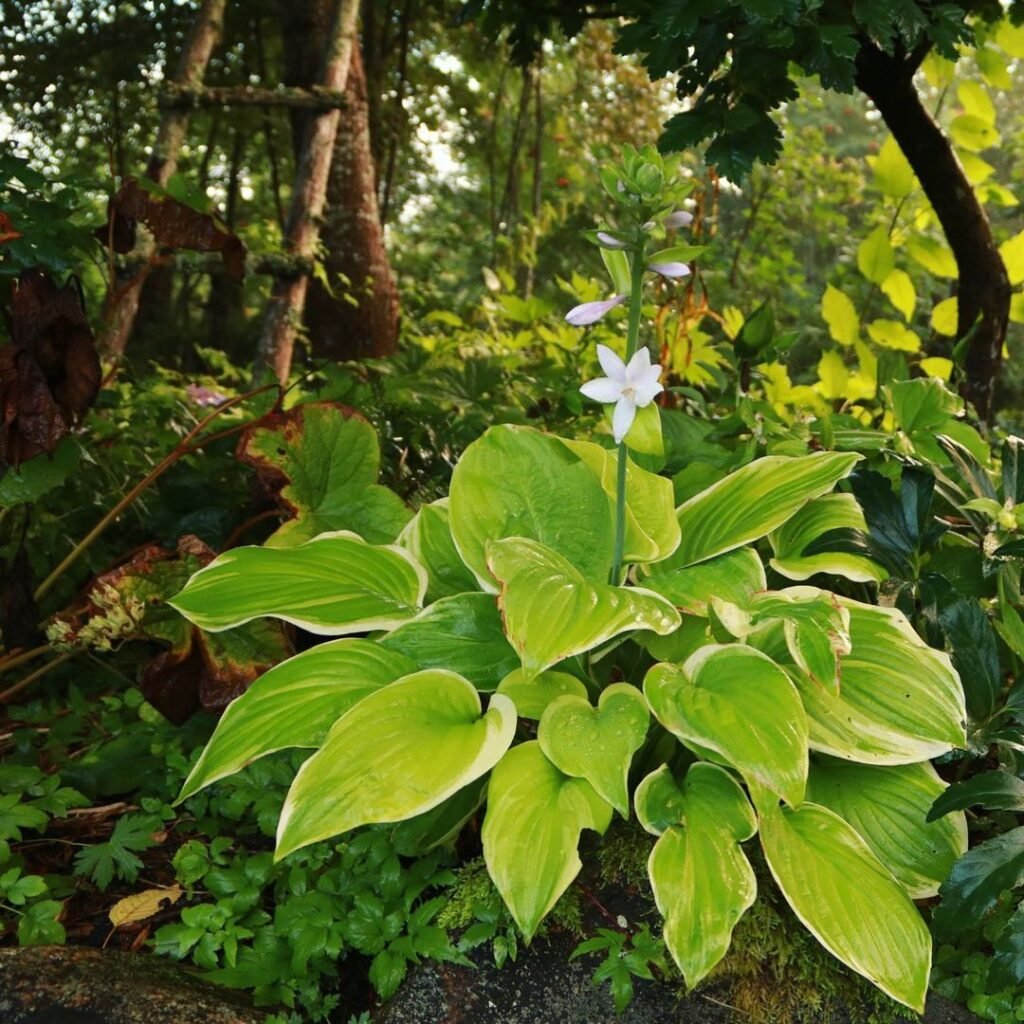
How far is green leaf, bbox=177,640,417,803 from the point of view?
4.46 ft

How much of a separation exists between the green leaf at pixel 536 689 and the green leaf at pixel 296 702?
0.60 feet

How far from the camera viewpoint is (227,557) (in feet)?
5.33

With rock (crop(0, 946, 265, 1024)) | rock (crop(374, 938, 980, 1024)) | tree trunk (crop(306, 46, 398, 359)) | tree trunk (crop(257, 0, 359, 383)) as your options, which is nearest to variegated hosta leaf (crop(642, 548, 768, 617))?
rock (crop(374, 938, 980, 1024))

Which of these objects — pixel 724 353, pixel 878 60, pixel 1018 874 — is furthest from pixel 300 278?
pixel 1018 874

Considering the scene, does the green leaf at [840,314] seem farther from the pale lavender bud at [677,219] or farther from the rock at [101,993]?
the rock at [101,993]

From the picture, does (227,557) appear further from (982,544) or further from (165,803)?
(982,544)

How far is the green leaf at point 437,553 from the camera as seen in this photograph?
175 centimetres

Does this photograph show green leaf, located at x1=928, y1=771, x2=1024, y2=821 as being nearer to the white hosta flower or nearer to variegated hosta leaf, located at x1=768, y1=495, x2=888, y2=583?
variegated hosta leaf, located at x1=768, y1=495, x2=888, y2=583

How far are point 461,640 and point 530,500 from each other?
0.99ft

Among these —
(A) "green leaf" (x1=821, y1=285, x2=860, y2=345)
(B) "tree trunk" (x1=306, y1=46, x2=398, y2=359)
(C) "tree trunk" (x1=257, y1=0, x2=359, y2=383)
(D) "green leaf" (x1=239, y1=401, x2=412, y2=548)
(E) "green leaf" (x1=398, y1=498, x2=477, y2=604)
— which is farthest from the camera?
(B) "tree trunk" (x1=306, y1=46, x2=398, y2=359)

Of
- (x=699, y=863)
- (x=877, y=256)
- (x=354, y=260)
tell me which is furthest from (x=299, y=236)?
(x=699, y=863)

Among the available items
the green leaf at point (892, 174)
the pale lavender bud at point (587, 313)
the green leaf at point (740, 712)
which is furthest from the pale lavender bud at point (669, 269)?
the green leaf at point (892, 174)

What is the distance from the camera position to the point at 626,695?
142cm

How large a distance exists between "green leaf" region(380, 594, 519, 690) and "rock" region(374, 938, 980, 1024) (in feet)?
1.45
